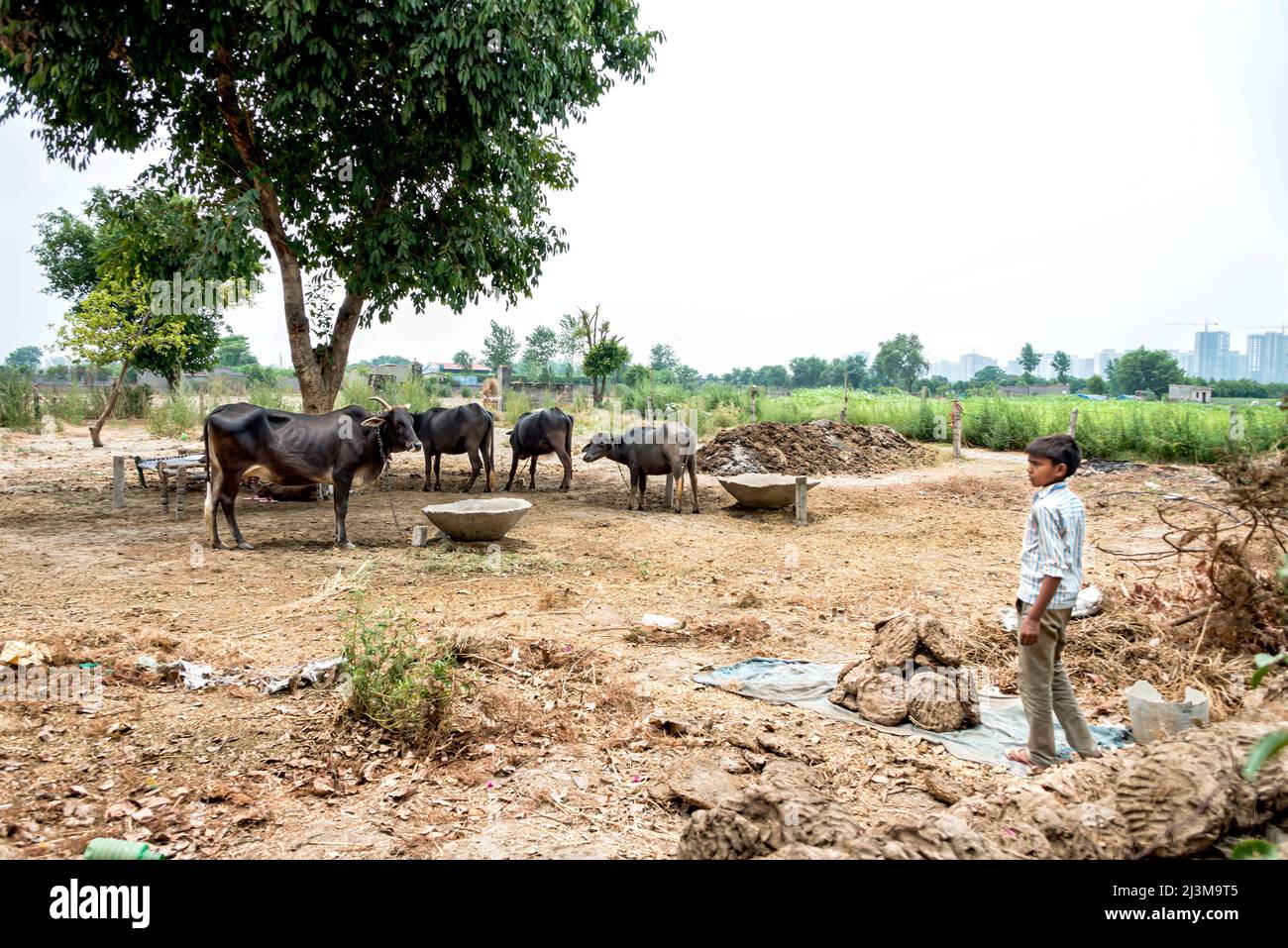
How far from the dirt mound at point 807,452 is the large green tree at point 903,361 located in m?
54.9

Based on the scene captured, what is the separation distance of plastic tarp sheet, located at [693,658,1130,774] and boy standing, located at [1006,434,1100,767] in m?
0.23

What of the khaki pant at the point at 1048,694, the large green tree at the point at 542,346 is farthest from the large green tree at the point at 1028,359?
the khaki pant at the point at 1048,694

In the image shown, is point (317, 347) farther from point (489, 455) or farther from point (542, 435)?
point (542, 435)

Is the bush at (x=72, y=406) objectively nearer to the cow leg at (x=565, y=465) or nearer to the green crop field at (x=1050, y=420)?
the cow leg at (x=565, y=465)

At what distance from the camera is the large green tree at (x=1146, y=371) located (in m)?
58.9

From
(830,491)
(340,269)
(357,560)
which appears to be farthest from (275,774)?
(830,491)

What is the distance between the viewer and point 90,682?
450 centimetres

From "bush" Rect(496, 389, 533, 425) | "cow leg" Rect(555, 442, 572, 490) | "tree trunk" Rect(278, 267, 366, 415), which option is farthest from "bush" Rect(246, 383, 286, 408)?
"cow leg" Rect(555, 442, 572, 490)

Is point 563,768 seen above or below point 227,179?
below

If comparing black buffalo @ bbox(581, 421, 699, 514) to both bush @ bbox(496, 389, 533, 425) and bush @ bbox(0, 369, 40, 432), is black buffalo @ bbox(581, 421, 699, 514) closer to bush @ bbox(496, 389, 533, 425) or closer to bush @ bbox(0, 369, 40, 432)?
bush @ bbox(496, 389, 533, 425)

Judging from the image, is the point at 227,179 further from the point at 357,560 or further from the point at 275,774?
the point at 275,774

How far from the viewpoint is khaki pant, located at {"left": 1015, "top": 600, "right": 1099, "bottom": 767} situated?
3758mm
